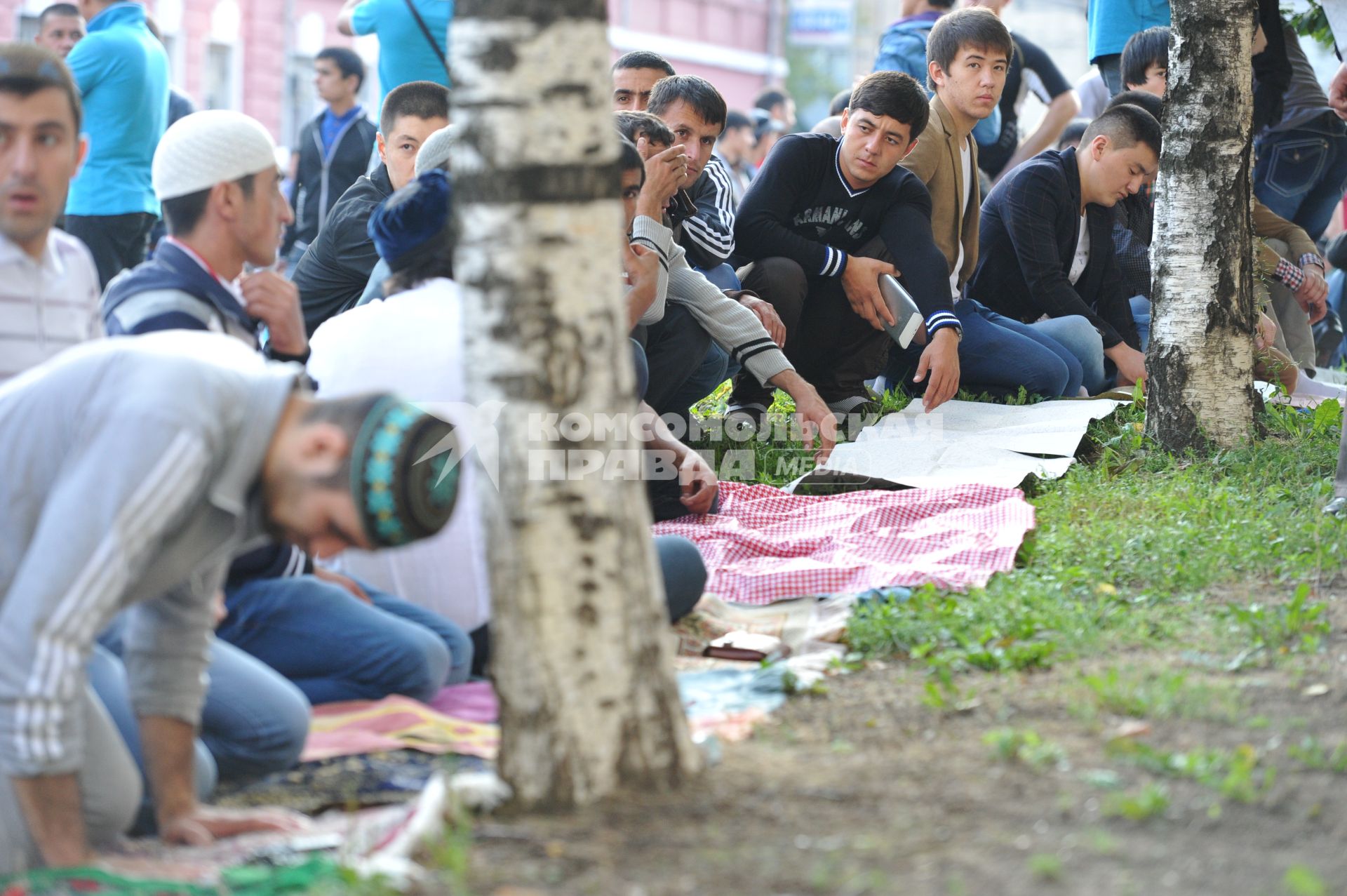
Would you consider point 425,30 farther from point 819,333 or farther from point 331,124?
point 331,124

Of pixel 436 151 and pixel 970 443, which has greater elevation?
pixel 436 151

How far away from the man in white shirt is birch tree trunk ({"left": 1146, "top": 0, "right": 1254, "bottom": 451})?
158 inches

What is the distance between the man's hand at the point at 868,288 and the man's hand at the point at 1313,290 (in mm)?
2731

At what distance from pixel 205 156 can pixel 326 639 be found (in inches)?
47.2

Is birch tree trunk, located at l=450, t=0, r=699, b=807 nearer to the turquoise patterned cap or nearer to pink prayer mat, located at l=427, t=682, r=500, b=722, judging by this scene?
the turquoise patterned cap

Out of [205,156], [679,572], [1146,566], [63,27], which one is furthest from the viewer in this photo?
[63,27]

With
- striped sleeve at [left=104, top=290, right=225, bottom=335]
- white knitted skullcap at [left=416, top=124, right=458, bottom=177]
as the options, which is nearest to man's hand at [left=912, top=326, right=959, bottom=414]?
white knitted skullcap at [left=416, top=124, right=458, bottom=177]

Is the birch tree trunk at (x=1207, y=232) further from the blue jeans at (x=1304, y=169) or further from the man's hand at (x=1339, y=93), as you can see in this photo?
the blue jeans at (x=1304, y=169)

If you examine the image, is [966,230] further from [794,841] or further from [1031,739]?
[794,841]

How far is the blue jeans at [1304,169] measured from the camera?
27.2 feet

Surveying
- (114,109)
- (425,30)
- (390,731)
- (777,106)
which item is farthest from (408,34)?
(777,106)

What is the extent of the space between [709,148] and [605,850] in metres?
4.59

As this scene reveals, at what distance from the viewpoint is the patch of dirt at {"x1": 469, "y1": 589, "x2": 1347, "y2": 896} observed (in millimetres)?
2191

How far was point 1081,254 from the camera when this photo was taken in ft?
→ 23.8
